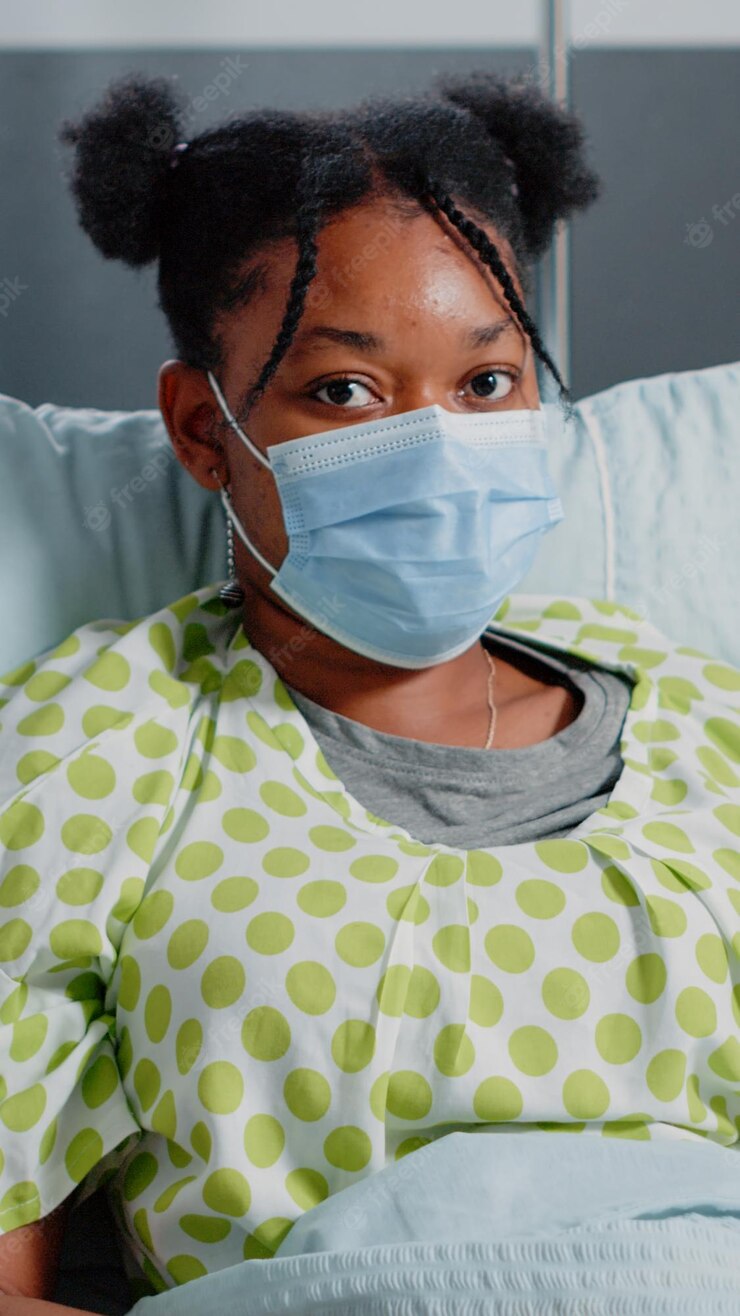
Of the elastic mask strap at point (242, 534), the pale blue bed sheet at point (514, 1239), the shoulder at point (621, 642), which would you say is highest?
the elastic mask strap at point (242, 534)

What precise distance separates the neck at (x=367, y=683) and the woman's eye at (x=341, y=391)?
199 mm

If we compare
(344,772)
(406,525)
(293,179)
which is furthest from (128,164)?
(344,772)

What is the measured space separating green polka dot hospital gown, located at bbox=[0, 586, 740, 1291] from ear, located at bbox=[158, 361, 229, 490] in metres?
0.29

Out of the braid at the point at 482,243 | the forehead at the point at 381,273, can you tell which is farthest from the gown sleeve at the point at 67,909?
the braid at the point at 482,243

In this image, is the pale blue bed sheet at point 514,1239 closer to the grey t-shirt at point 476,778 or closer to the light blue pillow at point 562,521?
the grey t-shirt at point 476,778

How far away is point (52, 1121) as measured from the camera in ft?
3.33

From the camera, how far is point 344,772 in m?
1.17

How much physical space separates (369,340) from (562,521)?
1.34 ft

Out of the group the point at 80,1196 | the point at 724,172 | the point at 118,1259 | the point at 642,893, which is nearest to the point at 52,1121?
the point at 80,1196

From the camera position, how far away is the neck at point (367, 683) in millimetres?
1236

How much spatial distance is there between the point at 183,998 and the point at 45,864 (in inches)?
5.8

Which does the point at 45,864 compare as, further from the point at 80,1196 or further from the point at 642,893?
the point at 642,893

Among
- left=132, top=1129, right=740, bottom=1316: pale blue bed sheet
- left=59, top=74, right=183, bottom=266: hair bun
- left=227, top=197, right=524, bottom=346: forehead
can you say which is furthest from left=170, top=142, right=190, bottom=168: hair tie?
left=132, top=1129, right=740, bottom=1316: pale blue bed sheet

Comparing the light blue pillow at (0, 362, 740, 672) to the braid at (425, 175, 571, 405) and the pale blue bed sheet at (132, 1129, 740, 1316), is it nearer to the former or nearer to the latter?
the braid at (425, 175, 571, 405)
